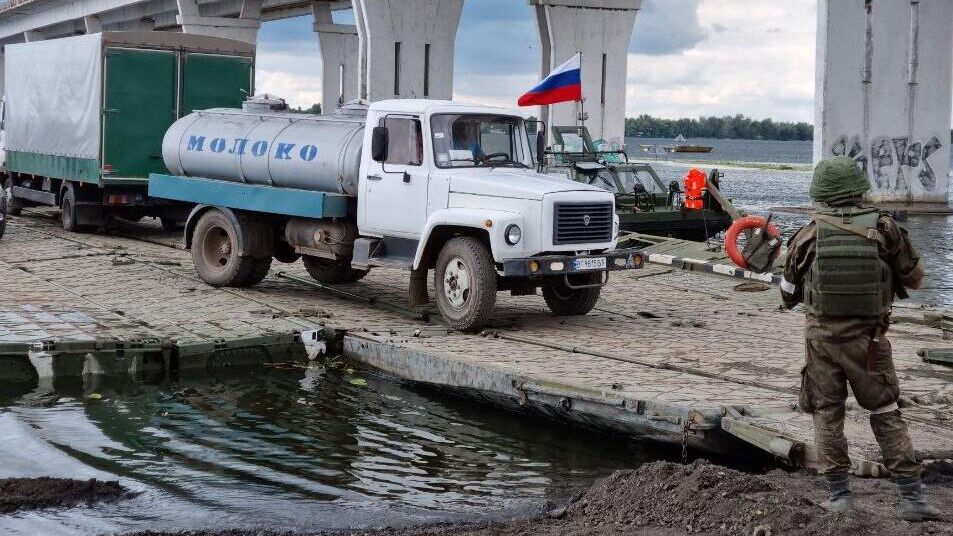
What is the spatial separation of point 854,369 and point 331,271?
10546 millimetres

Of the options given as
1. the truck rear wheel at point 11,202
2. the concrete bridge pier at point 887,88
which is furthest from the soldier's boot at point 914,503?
the concrete bridge pier at point 887,88

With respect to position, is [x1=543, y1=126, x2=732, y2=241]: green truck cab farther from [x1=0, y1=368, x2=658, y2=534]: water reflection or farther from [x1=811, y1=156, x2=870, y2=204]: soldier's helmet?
[x1=811, y1=156, x2=870, y2=204]: soldier's helmet

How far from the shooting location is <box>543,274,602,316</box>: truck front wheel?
13.7 meters

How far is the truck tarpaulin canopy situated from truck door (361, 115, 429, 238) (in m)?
9.12

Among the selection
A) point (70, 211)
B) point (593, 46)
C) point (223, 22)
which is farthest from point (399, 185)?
point (223, 22)

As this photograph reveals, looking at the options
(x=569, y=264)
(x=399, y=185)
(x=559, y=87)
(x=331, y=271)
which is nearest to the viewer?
(x=569, y=264)

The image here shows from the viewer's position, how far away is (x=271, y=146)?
A: 14.8 metres

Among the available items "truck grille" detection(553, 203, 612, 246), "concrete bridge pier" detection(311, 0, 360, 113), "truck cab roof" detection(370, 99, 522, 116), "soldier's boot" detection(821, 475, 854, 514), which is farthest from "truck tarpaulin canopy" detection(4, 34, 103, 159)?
"concrete bridge pier" detection(311, 0, 360, 113)

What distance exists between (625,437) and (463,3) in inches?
1207

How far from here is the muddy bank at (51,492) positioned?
7430 millimetres

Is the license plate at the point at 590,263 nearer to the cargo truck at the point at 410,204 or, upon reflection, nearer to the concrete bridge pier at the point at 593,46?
the cargo truck at the point at 410,204

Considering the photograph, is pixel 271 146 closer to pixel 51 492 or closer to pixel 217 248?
pixel 217 248

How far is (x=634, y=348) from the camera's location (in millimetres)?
11750

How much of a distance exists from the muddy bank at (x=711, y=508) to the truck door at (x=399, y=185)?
20.1ft
